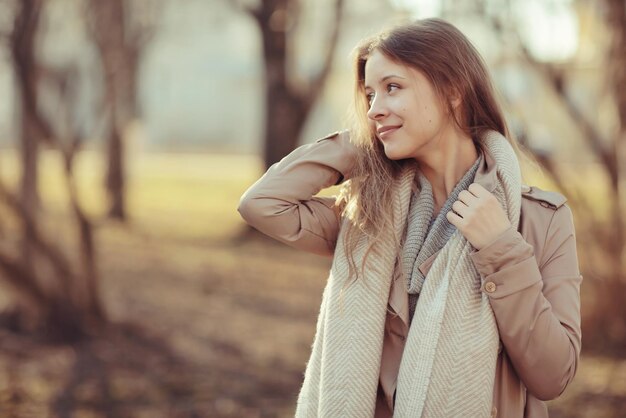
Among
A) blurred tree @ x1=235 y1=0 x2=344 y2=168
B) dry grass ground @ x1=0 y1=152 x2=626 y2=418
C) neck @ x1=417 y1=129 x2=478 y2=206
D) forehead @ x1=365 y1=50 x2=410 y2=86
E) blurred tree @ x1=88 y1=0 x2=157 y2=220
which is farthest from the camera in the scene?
blurred tree @ x1=235 y1=0 x2=344 y2=168

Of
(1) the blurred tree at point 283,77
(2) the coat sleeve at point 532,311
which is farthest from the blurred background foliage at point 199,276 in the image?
(1) the blurred tree at point 283,77

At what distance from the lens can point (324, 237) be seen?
2.54 meters

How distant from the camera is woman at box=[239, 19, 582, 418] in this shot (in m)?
2.13

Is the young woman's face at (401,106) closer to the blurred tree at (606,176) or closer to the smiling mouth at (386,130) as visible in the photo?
the smiling mouth at (386,130)

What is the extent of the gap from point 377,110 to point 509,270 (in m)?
0.56

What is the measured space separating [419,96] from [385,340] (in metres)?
0.68

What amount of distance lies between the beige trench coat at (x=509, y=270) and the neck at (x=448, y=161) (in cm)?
10

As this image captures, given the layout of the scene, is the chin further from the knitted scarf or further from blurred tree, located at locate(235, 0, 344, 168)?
blurred tree, located at locate(235, 0, 344, 168)

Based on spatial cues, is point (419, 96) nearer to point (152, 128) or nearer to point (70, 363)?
point (70, 363)

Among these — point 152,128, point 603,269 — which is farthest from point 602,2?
point 152,128

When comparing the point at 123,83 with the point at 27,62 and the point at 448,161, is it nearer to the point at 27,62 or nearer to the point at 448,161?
the point at 27,62

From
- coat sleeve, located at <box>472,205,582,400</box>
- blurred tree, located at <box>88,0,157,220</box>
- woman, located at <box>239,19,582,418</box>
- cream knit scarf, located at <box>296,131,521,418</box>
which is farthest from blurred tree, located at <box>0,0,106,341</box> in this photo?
coat sleeve, located at <box>472,205,582,400</box>

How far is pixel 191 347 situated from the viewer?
690 cm

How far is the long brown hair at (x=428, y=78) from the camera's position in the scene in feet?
7.44
